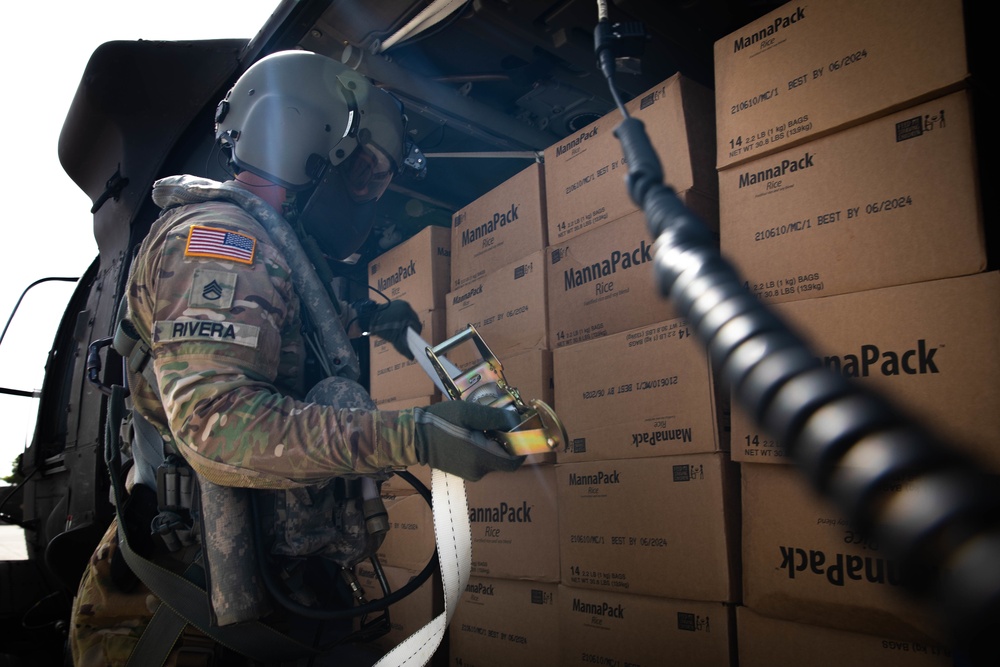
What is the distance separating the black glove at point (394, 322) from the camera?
2150 mm

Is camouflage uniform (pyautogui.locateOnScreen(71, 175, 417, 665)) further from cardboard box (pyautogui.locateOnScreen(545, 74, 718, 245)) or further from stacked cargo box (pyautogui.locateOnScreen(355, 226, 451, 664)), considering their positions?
stacked cargo box (pyautogui.locateOnScreen(355, 226, 451, 664))

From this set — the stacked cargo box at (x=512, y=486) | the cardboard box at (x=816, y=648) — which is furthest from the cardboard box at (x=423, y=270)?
the cardboard box at (x=816, y=648)

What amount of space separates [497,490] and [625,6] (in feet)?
5.00

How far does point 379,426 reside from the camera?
125 cm

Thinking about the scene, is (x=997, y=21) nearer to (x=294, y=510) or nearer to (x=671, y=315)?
(x=671, y=315)

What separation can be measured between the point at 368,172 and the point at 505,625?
1456mm

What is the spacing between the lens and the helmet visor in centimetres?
196

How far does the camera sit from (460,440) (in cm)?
123

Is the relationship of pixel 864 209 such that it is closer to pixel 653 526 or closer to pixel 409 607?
pixel 653 526

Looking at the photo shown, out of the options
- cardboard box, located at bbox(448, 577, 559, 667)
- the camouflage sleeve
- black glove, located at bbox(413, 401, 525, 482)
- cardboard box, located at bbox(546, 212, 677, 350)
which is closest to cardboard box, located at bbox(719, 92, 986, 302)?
cardboard box, located at bbox(546, 212, 677, 350)

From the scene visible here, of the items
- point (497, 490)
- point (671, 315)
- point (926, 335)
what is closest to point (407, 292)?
point (497, 490)

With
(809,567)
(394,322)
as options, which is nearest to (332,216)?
(394,322)

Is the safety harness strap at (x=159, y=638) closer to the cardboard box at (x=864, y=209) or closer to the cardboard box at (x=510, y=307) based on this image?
the cardboard box at (x=510, y=307)

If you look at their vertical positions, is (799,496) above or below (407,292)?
below
